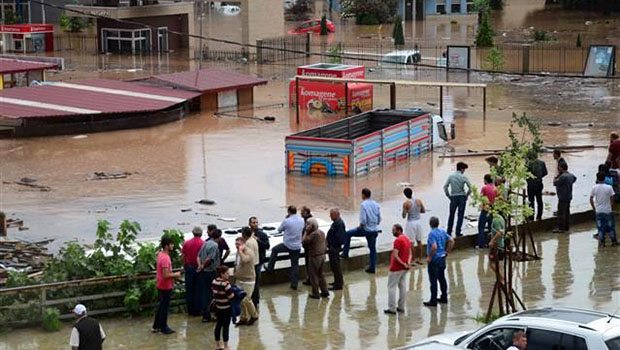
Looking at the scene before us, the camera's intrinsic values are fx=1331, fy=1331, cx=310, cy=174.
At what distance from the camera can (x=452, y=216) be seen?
2423 centimetres

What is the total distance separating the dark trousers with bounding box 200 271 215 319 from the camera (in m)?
18.3

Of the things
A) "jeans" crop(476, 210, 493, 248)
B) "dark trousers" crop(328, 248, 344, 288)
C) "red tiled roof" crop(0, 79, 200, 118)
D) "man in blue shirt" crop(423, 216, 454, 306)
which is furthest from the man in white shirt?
"red tiled roof" crop(0, 79, 200, 118)

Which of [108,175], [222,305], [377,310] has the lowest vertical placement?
[108,175]

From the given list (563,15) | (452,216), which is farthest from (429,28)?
(452,216)

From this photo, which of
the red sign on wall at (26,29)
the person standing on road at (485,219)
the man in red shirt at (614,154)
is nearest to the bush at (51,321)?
the person standing on road at (485,219)

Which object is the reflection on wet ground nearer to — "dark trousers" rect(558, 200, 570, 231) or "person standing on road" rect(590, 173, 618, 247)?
"person standing on road" rect(590, 173, 618, 247)

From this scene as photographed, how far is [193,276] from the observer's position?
60.7 feet

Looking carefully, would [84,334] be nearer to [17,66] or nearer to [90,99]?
[90,99]

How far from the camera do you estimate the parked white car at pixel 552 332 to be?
13727 mm

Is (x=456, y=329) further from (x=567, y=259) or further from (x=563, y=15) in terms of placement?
(x=563, y=15)

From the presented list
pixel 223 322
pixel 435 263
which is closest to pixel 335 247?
pixel 435 263

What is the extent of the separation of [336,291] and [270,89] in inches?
1346

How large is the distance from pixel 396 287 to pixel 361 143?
47.5 feet

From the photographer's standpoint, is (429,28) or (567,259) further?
(429,28)
